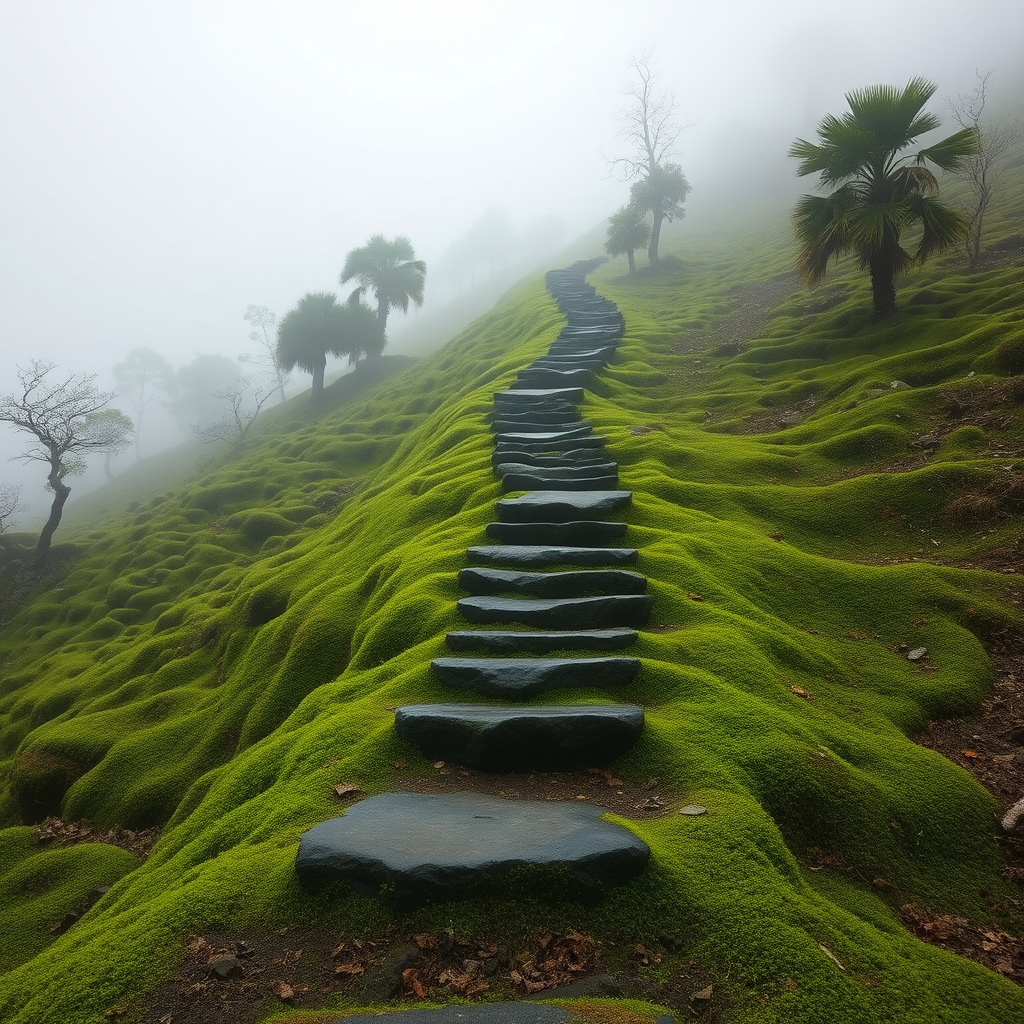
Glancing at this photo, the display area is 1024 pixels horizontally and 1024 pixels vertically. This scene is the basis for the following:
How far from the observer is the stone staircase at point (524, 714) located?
3.97 metres

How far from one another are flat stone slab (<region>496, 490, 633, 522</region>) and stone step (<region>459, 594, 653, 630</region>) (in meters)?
2.63

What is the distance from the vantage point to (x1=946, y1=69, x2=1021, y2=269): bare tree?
2170cm

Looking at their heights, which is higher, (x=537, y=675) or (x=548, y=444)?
(x=548, y=444)

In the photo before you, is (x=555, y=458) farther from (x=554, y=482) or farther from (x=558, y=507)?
(x=558, y=507)

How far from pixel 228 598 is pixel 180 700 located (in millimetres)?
5170

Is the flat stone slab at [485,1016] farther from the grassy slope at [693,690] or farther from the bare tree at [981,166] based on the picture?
the bare tree at [981,166]

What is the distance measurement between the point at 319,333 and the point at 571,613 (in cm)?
4292

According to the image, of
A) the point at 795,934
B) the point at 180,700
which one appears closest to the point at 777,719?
the point at 795,934

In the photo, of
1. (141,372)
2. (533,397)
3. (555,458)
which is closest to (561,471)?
(555,458)

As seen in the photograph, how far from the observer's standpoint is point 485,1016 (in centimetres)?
313

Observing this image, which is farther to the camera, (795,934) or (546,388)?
(546,388)

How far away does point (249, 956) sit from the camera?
3697mm

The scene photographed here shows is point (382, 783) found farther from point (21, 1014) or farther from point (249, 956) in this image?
point (21, 1014)

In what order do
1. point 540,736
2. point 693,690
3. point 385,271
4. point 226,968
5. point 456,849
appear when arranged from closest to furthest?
point 226,968
point 456,849
point 540,736
point 693,690
point 385,271
